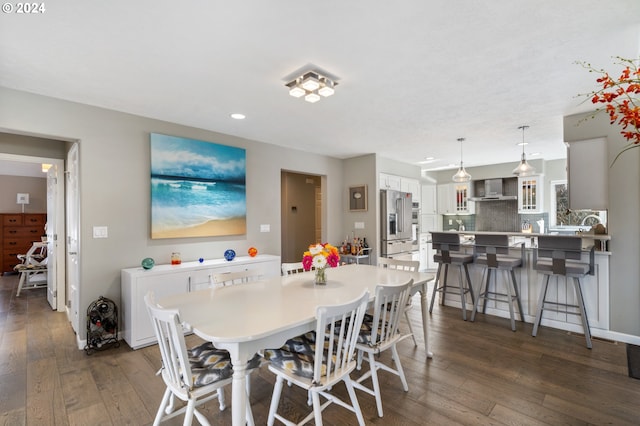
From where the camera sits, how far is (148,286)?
318 centimetres

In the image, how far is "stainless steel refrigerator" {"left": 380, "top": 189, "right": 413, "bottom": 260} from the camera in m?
5.71

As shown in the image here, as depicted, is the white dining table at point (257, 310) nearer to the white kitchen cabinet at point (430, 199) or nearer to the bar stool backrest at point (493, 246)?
the bar stool backrest at point (493, 246)

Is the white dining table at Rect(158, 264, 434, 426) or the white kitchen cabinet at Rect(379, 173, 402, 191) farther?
the white kitchen cabinet at Rect(379, 173, 402, 191)

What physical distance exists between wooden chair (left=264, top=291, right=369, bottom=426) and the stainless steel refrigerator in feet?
12.8

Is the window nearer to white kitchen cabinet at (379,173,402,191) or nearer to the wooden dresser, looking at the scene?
white kitchen cabinet at (379,173,402,191)

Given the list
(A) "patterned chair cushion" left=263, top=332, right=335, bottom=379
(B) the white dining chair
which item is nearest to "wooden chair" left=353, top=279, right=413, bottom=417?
(A) "patterned chair cushion" left=263, top=332, right=335, bottom=379

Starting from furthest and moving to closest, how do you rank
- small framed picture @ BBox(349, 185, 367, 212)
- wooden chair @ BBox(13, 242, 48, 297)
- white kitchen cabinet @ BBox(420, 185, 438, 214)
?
white kitchen cabinet @ BBox(420, 185, 438, 214)
small framed picture @ BBox(349, 185, 367, 212)
wooden chair @ BBox(13, 242, 48, 297)

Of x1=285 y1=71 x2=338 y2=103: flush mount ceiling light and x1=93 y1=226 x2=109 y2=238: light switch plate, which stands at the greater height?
x1=285 y1=71 x2=338 y2=103: flush mount ceiling light

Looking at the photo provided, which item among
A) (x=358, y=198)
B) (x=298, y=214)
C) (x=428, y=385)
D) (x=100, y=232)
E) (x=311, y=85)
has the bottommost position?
(x=428, y=385)

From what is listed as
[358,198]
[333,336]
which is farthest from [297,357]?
[358,198]

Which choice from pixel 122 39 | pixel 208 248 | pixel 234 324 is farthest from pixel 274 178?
pixel 234 324

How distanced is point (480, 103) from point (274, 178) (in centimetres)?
299

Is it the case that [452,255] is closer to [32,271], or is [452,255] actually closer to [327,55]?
[327,55]

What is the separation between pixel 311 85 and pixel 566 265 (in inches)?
132
